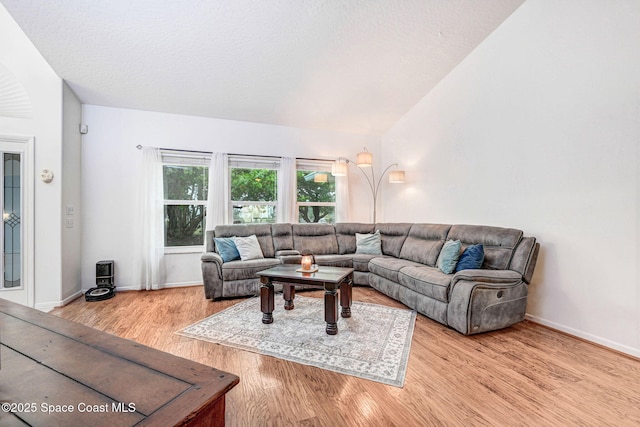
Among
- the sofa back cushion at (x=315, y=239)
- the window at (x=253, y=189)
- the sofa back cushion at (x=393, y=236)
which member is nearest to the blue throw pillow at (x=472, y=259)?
the sofa back cushion at (x=393, y=236)

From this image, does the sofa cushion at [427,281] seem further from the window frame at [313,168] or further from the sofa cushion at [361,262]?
the window frame at [313,168]

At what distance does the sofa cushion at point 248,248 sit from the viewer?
3875mm

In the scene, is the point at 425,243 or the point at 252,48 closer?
the point at 252,48

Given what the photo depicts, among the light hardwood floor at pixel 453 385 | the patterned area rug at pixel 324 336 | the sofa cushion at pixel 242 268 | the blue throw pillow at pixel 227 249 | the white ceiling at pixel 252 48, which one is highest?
the white ceiling at pixel 252 48

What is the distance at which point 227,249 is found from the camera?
12.6 feet

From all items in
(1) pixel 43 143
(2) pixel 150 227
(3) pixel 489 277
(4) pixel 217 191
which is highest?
(1) pixel 43 143

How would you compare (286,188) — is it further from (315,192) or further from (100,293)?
(100,293)

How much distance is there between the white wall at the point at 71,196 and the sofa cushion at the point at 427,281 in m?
4.06

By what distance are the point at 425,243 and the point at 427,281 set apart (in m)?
1.08

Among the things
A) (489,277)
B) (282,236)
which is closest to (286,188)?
(282,236)

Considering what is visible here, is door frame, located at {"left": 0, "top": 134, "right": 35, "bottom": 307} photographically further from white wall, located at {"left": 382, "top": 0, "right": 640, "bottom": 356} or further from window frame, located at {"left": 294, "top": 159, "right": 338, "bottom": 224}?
white wall, located at {"left": 382, "top": 0, "right": 640, "bottom": 356}

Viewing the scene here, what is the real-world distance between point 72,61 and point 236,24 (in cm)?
193

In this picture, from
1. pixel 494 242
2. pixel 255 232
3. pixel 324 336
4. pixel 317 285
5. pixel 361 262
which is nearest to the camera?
pixel 324 336

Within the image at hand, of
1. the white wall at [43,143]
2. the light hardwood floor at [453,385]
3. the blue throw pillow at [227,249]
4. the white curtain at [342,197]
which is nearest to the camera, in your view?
the light hardwood floor at [453,385]
